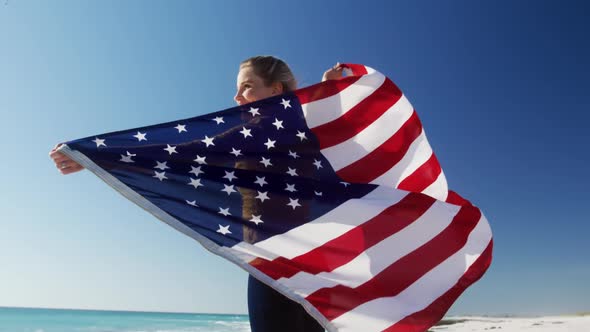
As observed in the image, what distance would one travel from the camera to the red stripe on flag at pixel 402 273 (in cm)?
228

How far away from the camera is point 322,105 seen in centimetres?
287

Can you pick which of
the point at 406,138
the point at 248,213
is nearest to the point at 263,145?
the point at 248,213

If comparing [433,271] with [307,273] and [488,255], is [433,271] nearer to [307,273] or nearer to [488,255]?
[488,255]

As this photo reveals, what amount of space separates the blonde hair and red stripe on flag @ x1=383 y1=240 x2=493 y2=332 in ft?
4.74

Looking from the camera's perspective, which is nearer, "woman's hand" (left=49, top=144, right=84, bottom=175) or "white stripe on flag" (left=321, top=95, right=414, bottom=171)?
"woman's hand" (left=49, top=144, right=84, bottom=175)

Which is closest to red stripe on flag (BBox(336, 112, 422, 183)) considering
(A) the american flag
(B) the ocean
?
(A) the american flag

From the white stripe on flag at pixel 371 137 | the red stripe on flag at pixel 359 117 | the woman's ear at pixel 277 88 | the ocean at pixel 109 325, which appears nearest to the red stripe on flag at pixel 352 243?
the white stripe on flag at pixel 371 137

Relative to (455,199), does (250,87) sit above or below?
above

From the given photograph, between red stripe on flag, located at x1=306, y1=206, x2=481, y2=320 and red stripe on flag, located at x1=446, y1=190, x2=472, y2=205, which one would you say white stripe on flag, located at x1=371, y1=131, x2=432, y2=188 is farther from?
red stripe on flag, located at x1=306, y1=206, x2=481, y2=320

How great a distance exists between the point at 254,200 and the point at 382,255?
0.76 meters

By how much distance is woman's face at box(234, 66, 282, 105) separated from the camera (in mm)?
2652

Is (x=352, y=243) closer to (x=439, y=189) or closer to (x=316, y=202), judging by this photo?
(x=316, y=202)

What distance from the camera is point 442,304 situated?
2.60 m

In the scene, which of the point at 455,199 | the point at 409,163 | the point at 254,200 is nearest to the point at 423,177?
the point at 409,163
